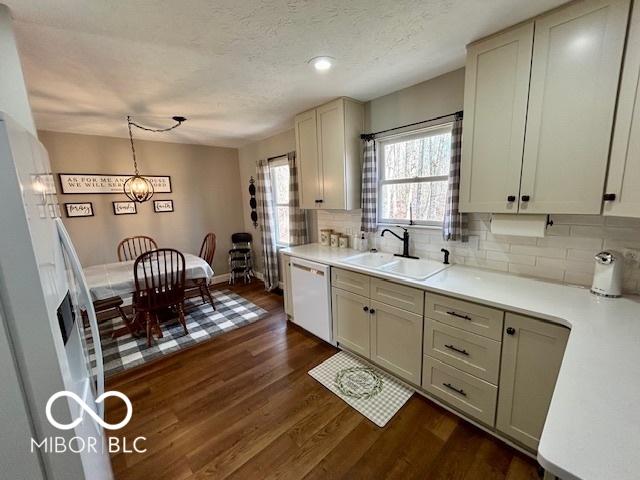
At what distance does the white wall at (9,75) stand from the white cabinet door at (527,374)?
2711 mm

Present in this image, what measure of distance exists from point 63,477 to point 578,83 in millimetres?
2490

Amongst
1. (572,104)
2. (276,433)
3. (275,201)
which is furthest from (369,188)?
(276,433)

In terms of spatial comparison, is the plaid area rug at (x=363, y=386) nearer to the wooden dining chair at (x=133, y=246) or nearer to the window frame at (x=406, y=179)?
the window frame at (x=406, y=179)

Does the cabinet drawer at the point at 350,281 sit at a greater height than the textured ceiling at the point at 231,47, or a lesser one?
lesser

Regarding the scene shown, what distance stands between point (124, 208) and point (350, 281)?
3.49 metres

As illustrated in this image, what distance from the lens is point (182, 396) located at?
207cm

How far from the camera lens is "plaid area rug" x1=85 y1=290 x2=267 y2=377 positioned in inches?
101

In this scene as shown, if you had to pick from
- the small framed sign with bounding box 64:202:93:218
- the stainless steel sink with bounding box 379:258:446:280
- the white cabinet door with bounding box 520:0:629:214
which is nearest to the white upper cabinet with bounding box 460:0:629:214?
the white cabinet door with bounding box 520:0:629:214

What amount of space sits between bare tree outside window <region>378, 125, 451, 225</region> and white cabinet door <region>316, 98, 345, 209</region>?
41cm

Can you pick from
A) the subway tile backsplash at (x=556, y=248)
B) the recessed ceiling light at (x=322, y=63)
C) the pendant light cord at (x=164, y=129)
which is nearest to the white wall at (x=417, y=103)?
the recessed ceiling light at (x=322, y=63)

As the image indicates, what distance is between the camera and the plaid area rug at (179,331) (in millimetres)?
2570

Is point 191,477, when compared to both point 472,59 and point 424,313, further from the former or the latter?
point 472,59

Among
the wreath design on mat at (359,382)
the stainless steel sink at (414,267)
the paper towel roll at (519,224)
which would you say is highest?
the paper towel roll at (519,224)

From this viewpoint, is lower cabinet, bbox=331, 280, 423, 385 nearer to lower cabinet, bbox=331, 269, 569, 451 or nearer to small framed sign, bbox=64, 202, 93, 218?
lower cabinet, bbox=331, 269, 569, 451
